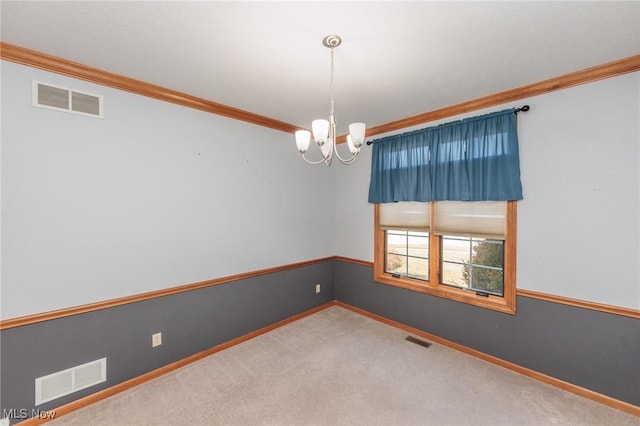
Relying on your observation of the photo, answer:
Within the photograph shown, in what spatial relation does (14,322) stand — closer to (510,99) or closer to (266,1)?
(266,1)

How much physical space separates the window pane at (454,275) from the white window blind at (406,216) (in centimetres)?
50

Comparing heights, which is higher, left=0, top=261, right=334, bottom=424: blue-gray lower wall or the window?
the window

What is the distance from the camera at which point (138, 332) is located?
94.4 inches

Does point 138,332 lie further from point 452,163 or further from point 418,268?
point 452,163

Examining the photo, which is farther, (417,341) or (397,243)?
(397,243)

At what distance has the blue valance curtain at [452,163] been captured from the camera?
260 centimetres

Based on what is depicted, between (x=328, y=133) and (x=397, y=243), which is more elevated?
(x=328, y=133)

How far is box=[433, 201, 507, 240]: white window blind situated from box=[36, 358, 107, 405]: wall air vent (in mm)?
3525

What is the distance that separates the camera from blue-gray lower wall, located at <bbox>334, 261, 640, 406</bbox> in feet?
6.89

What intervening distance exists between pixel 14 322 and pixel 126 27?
215 centimetres

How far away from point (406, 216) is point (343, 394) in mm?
2153

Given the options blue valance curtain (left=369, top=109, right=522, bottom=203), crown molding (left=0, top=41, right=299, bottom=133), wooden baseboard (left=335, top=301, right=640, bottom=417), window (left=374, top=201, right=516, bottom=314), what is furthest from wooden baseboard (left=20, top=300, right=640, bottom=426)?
crown molding (left=0, top=41, right=299, bottom=133)

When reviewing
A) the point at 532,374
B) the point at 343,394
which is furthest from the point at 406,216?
the point at 343,394

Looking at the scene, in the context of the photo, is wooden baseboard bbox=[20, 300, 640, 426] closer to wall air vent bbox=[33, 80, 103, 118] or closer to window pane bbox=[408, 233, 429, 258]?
window pane bbox=[408, 233, 429, 258]
